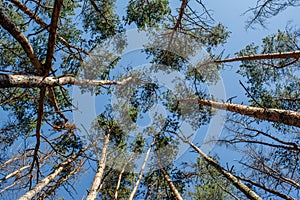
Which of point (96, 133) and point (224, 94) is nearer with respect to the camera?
point (224, 94)

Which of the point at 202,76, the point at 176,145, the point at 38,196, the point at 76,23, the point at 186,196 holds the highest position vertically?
the point at 76,23

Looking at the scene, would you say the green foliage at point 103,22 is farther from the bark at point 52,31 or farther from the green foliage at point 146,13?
the bark at point 52,31

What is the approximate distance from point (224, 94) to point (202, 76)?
1029 millimetres

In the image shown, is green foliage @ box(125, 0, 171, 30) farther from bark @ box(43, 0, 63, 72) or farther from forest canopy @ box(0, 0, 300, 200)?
bark @ box(43, 0, 63, 72)

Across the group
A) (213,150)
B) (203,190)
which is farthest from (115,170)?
(213,150)

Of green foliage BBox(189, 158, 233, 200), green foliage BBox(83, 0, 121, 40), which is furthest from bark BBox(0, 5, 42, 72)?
green foliage BBox(189, 158, 233, 200)

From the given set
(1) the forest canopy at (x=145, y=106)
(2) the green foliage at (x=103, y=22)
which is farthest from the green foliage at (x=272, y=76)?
(2) the green foliage at (x=103, y=22)

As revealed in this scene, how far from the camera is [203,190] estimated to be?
27.4ft

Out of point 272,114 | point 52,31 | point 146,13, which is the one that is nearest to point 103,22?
point 146,13

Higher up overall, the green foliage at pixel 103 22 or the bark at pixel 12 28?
the green foliage at pixel 103 22

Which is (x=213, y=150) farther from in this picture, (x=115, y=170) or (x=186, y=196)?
(x=115, y=170)

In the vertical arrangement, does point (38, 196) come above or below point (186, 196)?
below

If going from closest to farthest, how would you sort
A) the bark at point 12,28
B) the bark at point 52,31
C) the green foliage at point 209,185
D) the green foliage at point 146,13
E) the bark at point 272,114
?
1. the bark at point 12,28
2. the bark at point 52,31
3. the bark at point 272,114
4. the green foliage at point 146,13
5. the green foliage at point 209,185

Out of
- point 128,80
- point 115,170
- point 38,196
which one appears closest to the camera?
point 38,196
